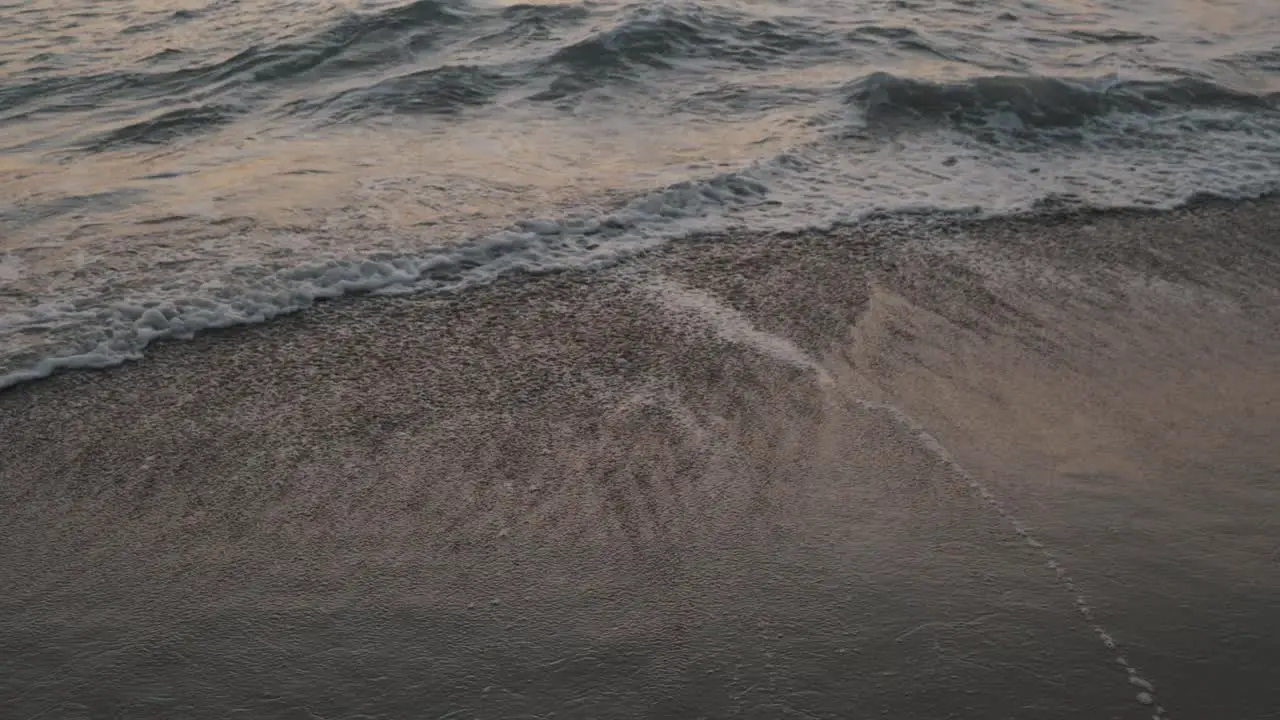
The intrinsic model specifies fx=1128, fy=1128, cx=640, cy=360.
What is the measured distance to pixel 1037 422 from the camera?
4.16m

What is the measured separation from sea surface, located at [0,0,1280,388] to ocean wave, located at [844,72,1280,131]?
3 cm

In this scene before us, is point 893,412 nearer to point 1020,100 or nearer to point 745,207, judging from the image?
point 745,207

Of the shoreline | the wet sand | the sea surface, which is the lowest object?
the wet sand

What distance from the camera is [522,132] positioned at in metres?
7.70

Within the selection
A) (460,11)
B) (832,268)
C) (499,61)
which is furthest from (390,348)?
(460,11)

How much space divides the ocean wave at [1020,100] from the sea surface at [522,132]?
3 centimetres

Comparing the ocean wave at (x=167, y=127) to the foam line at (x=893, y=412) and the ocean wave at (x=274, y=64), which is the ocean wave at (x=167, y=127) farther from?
the foam line at (x=893, y=412)

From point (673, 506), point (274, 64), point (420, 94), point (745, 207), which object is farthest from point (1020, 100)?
point (274, 64)

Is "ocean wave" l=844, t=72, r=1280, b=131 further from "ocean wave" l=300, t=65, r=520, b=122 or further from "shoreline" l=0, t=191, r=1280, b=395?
"ocean wave" l=300, t=65, r=520, b=122

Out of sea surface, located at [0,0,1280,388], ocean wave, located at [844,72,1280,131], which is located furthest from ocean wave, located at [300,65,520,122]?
ocean wave, located at [844,72,1280,131]

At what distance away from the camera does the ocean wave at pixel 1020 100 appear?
8.02 meters

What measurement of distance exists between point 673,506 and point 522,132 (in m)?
4.60

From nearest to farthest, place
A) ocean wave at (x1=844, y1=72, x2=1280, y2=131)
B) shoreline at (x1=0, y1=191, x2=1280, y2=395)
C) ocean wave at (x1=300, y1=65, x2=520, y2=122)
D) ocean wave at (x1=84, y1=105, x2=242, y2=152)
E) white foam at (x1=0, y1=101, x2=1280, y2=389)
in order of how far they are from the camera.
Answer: white foam at (x1=0, y1=101, x2=1280, y2=389), shoreline at (x1=0, y1=191, x2=1280, y2=395), ocean wave at (x1=84, y1=105, x2=242, y2=152), ocean wave at (x1=844, y1=72, x2=1280, y2=131), ocean wave at (x1=300, y1=65, x2=520, y2=122)

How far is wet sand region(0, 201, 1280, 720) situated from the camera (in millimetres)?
2910
